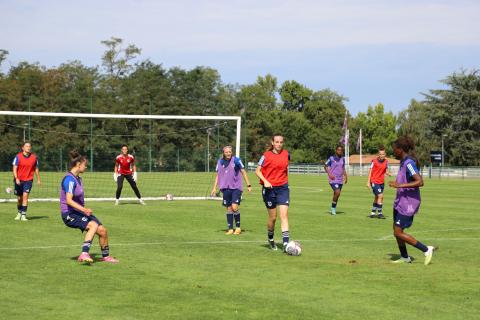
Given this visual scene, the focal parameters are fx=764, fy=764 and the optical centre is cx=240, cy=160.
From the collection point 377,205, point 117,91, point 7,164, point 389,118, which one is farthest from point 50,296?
point 389,118

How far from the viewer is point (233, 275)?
11531mm

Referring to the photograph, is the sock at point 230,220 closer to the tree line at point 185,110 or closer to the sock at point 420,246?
the sock at point 420,246

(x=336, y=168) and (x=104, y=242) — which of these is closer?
(x=104, y=242)

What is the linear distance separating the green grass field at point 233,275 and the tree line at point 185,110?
115 feet

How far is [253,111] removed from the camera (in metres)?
126

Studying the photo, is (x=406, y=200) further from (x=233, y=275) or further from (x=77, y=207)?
(x=77, y=207)

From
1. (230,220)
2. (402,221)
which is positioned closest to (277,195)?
(402,221)

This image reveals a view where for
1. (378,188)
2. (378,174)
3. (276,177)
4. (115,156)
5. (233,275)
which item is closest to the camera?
(233,275)

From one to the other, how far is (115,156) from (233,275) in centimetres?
4415

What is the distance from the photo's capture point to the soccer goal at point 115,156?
111ft

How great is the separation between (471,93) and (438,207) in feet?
247

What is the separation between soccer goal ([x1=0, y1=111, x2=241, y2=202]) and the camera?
34.0m

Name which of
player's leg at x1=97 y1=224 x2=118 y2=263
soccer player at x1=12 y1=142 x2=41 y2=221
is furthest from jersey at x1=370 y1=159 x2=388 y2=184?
player's leg at x1=97 y1=224 x2=118 y2=263

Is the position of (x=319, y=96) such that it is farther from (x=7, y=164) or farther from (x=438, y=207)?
(x=438, y=207)
